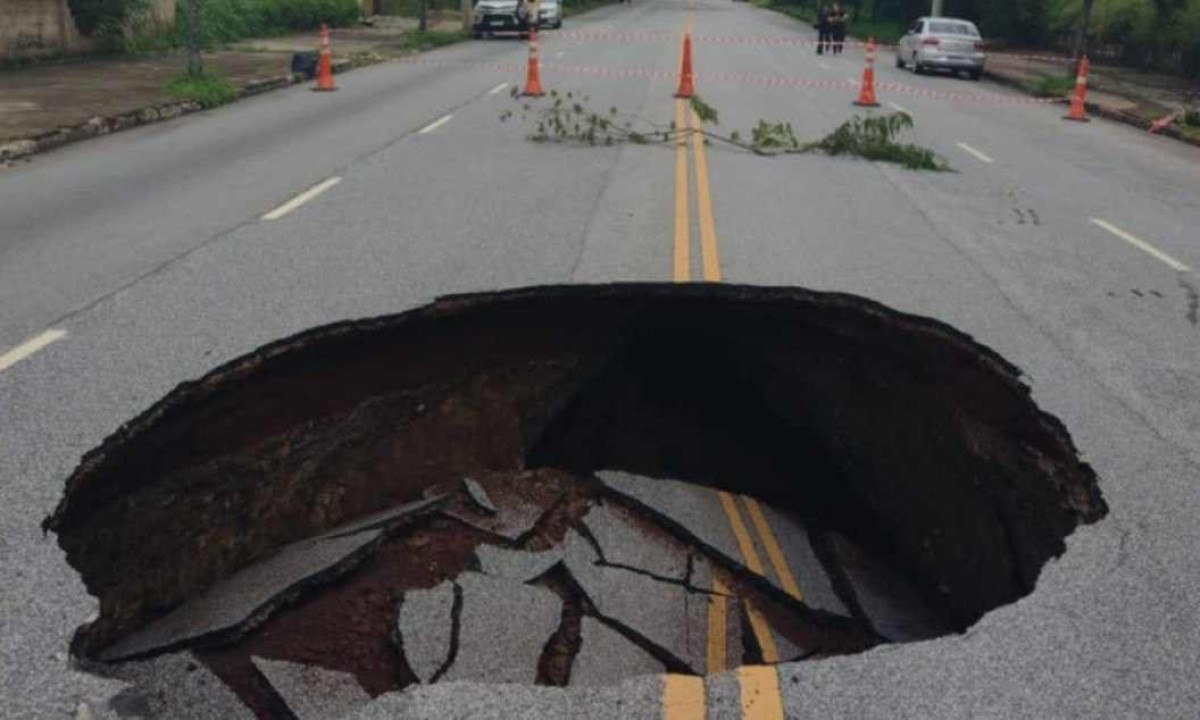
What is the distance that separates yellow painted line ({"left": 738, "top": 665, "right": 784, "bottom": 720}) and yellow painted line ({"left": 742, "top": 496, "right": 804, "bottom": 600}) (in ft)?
9.03

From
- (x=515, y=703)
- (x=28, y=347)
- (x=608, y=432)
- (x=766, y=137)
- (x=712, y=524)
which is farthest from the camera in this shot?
(x=766, y=137)

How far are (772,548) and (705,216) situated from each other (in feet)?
15.4

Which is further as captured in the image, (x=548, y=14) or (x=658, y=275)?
(x=548, y=14)

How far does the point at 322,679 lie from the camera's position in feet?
15.0

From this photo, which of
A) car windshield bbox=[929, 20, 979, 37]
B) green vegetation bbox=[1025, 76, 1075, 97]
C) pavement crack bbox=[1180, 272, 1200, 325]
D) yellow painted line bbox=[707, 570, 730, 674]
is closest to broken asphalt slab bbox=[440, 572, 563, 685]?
yellow painted line bbox=[707, 570, 730, 674]

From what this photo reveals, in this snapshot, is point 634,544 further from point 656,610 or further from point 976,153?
point 976,153

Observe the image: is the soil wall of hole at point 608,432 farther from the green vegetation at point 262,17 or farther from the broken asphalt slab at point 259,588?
the green vegetation at point 262,17

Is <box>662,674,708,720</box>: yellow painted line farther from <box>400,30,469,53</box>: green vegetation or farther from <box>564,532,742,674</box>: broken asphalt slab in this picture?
<box>400,30,469,53</box>: green vegetation

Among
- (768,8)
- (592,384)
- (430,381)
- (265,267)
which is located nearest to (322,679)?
(430,381)

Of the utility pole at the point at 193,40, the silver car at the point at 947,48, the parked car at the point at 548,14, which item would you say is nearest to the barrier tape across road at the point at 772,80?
the silver car at the point at 947,48

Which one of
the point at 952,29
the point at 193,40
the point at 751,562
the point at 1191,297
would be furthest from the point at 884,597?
the point at 952,29

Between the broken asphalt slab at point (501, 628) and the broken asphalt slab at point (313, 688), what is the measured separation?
1.36 ft

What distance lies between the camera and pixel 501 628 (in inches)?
202

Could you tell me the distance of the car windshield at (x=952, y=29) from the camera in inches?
1277
